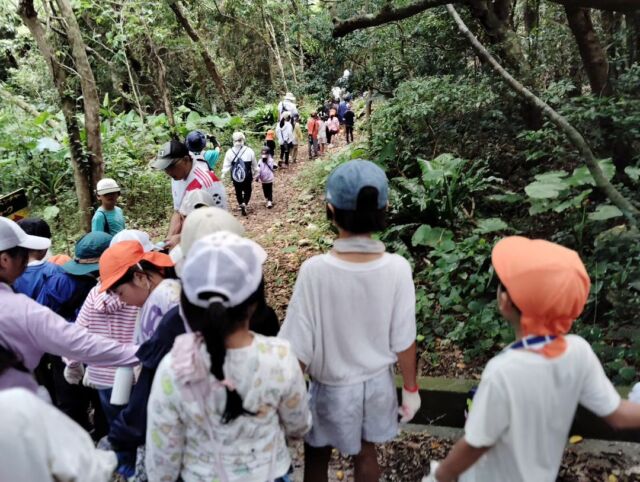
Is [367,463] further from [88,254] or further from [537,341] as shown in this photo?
[88,254]

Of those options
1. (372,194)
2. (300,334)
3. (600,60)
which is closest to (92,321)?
(300,334)

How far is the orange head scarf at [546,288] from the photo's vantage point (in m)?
1.42

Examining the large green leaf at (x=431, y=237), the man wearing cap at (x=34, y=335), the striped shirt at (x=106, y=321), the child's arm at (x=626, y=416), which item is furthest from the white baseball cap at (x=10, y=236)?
the large green leaf at (x=431, y=237)

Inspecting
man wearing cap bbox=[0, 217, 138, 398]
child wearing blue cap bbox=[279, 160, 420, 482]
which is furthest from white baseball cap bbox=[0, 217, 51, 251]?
child wearing blue cap bbox=[279, 160, 420, 482]

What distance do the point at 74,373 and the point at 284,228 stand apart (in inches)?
205

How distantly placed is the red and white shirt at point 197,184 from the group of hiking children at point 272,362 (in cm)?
150

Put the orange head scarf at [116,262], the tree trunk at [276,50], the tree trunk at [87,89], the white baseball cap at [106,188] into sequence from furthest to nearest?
the tree trunk at [276,50]
the tree trunk at [87,89]
the white baseball cap at [106,188]
the orange head scarf at [116,262]

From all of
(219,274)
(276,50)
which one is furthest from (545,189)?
(276,50)

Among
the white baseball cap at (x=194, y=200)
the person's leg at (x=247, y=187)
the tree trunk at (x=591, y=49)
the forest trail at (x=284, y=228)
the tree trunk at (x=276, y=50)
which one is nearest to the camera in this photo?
the white baseball cap at (x=194, y=200)

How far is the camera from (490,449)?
1613 millimetres

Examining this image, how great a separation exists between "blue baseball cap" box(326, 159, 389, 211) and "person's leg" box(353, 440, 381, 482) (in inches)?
48.1

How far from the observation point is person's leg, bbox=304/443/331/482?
7.73 feet

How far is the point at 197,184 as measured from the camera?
4242 millimetres

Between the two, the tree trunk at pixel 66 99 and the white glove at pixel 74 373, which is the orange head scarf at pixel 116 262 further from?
the tree trunk at pixel 66 99
